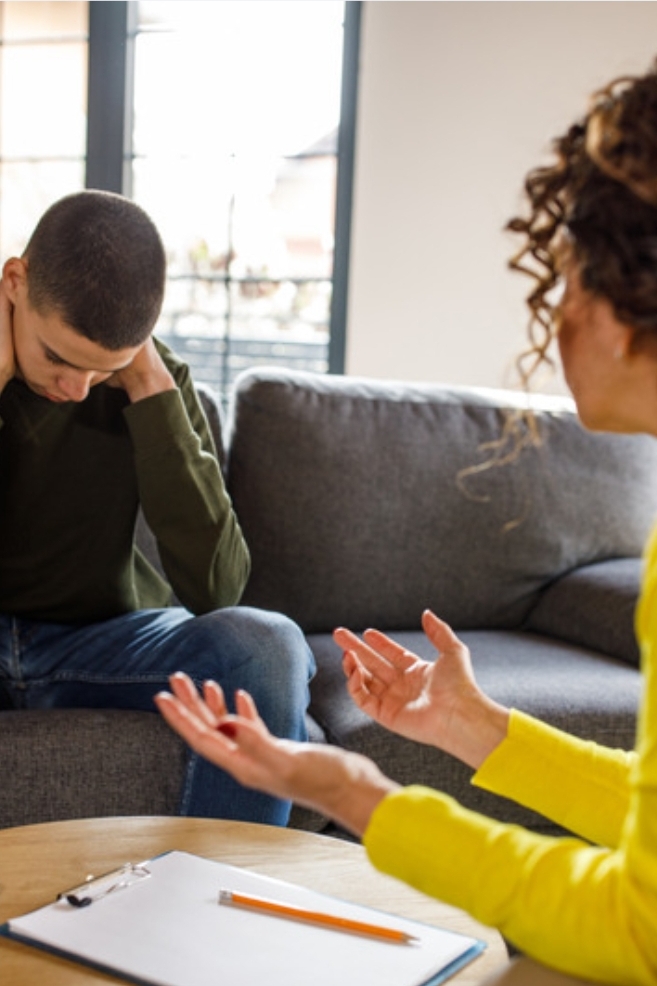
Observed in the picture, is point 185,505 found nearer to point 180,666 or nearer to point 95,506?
point 95,506

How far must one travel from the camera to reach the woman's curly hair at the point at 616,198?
0.91 meters

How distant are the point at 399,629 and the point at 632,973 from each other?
1.75 m

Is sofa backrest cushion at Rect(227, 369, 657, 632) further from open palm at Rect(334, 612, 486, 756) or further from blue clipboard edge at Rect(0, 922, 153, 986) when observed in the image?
blue clipboard edge at Rect(0, 922, 153, 986)

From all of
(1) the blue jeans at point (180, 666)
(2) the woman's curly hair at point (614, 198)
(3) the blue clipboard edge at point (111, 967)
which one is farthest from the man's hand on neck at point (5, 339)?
(2) the woman's curly hair at point (614, 198)

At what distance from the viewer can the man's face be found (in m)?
1.80

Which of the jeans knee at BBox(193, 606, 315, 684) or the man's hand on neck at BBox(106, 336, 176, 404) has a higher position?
the man's hand on neck at BBox(106, 336, 176, 404)

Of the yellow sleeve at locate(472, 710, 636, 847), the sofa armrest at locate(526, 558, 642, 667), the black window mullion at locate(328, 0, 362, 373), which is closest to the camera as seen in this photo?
the yellow sleeve at locate(472, 710, 636, 847)

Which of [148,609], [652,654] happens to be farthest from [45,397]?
[652,654]

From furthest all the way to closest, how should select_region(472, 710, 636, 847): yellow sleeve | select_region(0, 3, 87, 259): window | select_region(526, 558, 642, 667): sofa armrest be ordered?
select_region(0, 3, 87, 259): window
select_region(526, 558, 642, 667): sofa armrest
select_region(472, 710, 636, 847): yellow sleeve

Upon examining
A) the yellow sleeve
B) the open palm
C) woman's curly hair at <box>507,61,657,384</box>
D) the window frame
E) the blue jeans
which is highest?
the window frame

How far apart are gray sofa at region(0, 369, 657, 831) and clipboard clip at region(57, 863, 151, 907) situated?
948 mm

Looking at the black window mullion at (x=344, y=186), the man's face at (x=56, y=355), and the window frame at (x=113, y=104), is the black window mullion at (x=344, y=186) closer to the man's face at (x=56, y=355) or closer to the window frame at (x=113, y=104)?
the window frame at (x=113, y=104)

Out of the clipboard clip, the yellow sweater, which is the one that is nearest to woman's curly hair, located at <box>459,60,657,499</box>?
the yellow sweater

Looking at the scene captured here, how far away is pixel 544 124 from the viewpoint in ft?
11.6
